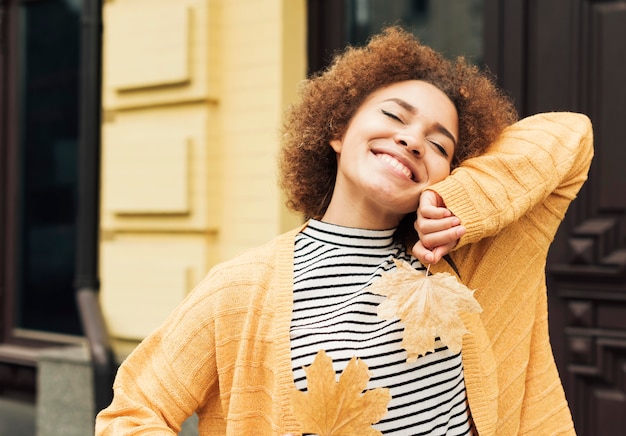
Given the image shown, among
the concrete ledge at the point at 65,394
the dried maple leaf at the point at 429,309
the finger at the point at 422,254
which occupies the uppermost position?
the finger at the point at 422,254

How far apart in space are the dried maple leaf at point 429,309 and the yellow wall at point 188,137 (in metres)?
2.26

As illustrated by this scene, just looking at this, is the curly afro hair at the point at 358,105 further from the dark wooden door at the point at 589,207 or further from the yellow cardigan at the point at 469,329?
the dark wooden door at the point at 589,207

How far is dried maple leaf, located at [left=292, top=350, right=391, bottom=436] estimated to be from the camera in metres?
1.23

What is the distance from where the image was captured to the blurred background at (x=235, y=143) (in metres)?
3.03

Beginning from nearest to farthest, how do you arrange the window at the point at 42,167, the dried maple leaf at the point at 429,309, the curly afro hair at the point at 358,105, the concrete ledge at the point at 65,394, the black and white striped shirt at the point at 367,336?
the dried maple leaf at the point at 429,309 → the black and white striped shirt at the point at 367,336 → the curly afro hair at the point at 358,105 → the concrete ledge at the point at 65,394 → the window at the point at 42,167

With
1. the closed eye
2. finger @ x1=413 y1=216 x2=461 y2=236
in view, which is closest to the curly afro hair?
the closed eye

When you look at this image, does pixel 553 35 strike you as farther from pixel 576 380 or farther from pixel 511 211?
pixel 511 211

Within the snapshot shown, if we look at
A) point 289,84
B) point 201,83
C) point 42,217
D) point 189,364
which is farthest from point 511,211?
point 42,217

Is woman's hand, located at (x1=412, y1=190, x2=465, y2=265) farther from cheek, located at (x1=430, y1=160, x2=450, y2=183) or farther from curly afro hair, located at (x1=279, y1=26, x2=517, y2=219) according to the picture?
curly afro hair, located at (x1=279, y1=26, x2=517, y2=219)

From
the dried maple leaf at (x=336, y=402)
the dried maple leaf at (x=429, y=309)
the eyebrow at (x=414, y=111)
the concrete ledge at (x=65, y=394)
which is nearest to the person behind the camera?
the dried maple leaf at (x=336, y=402)

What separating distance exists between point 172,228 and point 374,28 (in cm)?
140

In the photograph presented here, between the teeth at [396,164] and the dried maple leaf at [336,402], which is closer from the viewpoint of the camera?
the dried maple leaf at [336,402]

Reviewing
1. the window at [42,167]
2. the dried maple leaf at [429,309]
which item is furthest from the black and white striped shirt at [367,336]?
the window at [42,167]

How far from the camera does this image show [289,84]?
3.70m
